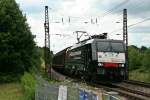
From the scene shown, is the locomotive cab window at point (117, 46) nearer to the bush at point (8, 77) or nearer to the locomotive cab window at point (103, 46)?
the locomotive cab window at point (103, 46)

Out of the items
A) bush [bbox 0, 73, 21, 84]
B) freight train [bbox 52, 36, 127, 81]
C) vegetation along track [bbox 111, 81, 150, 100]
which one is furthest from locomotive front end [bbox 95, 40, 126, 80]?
bush [bbox 0, 73, 21, 84]

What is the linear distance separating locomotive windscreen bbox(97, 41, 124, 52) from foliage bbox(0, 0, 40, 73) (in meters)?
13.3

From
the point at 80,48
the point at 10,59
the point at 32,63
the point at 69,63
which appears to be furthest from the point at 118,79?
the point at 32,63

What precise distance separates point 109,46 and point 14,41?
14.4 m

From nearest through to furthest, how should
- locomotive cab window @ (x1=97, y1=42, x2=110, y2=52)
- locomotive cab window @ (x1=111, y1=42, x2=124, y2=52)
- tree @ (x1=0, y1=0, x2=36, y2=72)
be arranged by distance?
locomotive cab window @ (x1=97, y1=42, x2=110, y2=52) < locomotive cab window @ (x1=111, y1=42, x2=124, y2=52) < tree @ (x1=0, y1=0, x2=36, y2=72)

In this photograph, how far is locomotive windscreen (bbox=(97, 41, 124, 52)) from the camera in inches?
1249

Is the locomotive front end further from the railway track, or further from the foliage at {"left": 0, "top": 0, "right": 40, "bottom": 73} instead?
the foliage at {"left": 0, "top": 0, "right": 40, "bottom": 73}

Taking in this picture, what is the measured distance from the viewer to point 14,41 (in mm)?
44000

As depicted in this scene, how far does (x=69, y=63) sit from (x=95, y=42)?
1197cm

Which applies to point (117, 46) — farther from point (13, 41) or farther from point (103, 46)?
point (13, 41)

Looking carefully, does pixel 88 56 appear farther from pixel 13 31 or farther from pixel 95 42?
pixel 13 31

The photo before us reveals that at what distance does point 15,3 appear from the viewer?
48406mm

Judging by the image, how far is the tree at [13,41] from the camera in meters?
43.2

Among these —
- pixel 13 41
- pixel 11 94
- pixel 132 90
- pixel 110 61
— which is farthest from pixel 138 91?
pixel 13 41
